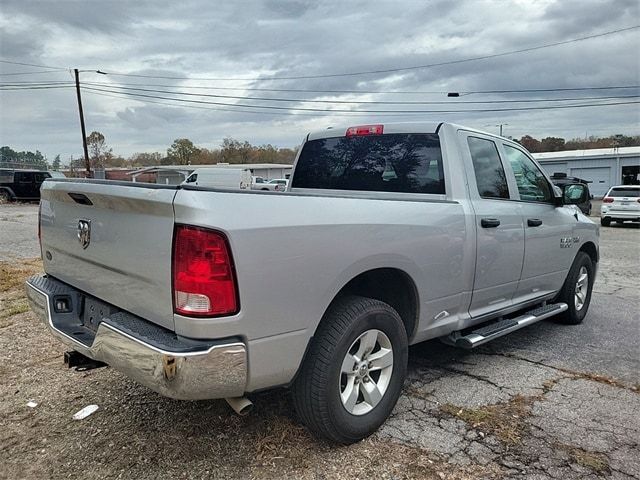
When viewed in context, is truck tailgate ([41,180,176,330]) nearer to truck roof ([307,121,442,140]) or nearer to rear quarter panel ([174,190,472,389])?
rear quarter panel ([174,190,472,389])

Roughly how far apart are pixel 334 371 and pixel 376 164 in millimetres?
1968

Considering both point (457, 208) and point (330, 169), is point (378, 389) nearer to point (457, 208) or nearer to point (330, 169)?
point (457, 208)

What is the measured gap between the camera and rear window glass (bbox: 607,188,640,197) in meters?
19.7

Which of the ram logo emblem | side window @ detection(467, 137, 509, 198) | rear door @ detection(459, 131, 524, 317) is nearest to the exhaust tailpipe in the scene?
the ram logo emblem

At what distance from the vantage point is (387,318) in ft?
Answer: 9.91

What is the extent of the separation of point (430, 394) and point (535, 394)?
79 cm

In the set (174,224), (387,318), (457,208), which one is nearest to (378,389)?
(387,318)

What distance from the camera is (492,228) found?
12.6 ft

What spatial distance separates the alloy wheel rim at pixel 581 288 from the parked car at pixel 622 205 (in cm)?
1626

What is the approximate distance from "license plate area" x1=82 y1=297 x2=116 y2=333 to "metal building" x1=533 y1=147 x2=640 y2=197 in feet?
149

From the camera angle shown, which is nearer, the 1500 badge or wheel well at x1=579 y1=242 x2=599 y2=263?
the 1500 badge

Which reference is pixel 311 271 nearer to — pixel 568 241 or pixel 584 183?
pixel 568 241

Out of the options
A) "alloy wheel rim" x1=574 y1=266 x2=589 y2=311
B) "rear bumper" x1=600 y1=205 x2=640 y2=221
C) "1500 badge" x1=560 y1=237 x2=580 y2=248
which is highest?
"1500 badge" x1=560 y1=237 x2=580 y2=248

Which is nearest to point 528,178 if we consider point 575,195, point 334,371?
point 575,195
